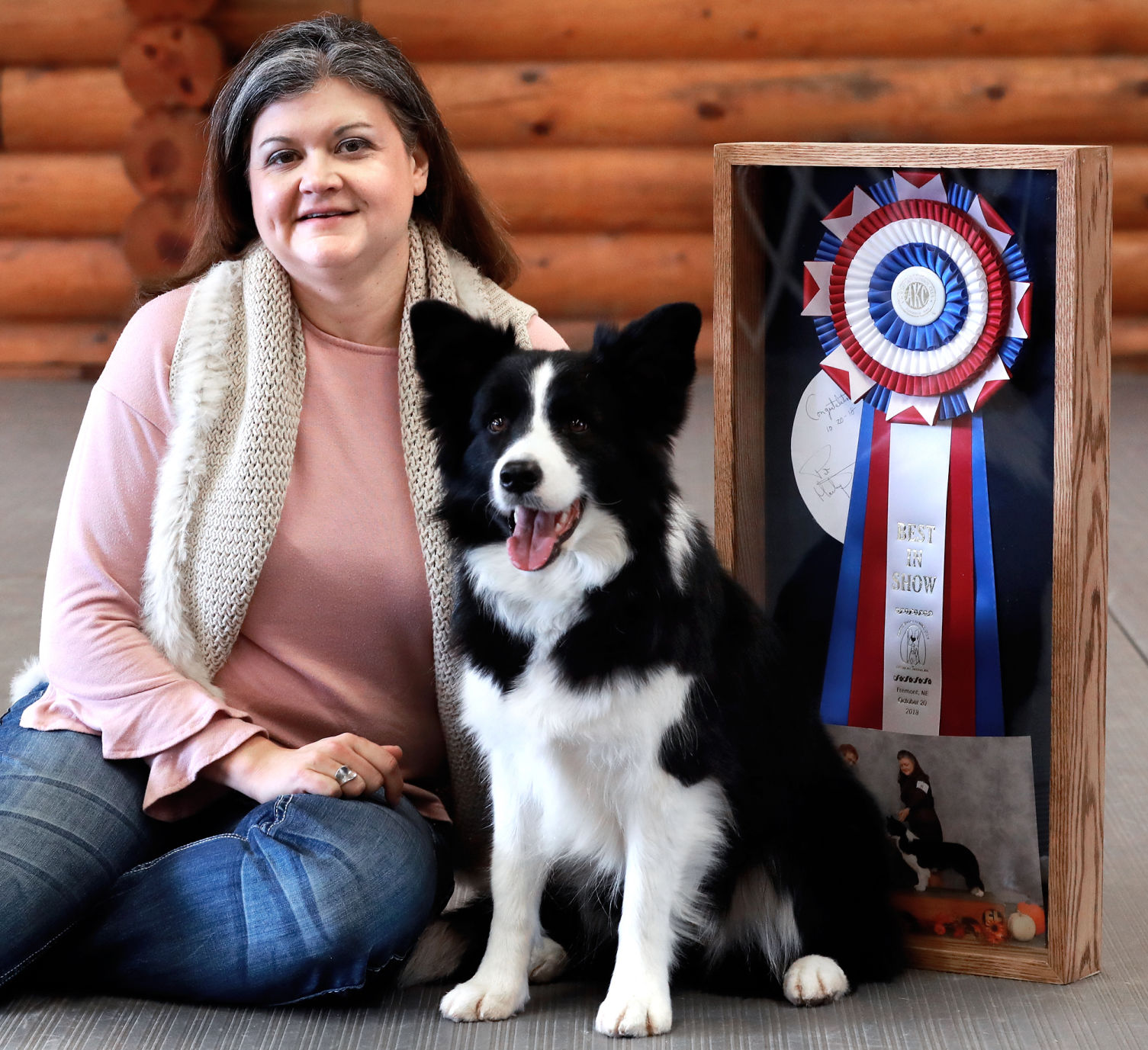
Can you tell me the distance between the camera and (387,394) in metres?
2.12

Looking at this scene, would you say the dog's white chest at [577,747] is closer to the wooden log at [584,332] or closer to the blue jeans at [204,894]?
the blue jeans at [204,894]

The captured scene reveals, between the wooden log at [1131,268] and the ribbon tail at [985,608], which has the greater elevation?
the wooden log at [1131,268]

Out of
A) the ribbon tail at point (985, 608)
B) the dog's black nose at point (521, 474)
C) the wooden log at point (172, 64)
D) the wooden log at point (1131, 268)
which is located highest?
the wooden log at point (172, 64)

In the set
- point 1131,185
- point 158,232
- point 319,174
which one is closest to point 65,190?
point 158,232

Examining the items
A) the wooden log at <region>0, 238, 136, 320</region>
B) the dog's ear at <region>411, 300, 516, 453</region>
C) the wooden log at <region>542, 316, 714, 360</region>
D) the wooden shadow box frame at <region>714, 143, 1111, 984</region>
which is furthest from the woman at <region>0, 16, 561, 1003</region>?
the wooden log at <region>0, 238, 136, 320</region>

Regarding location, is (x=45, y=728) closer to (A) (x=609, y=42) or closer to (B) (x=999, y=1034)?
(B) (x=999, y=1034)

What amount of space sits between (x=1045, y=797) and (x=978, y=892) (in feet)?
0.56

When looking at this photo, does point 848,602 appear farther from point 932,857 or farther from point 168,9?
point 168,9

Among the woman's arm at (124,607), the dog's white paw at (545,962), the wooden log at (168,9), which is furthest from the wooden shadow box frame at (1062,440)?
the wooden log at (168,9)

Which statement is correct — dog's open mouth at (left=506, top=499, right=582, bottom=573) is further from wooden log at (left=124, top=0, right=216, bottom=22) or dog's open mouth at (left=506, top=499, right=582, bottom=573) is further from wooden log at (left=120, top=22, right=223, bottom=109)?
wooden log at (left=124, top=0, right=216, bottom=22)

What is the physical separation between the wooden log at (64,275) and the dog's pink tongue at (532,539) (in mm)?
5403

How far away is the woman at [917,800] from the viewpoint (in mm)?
2010

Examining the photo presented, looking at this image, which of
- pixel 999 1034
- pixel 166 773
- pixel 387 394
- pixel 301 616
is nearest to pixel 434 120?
pixel 387 394

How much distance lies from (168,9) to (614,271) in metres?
2.31
